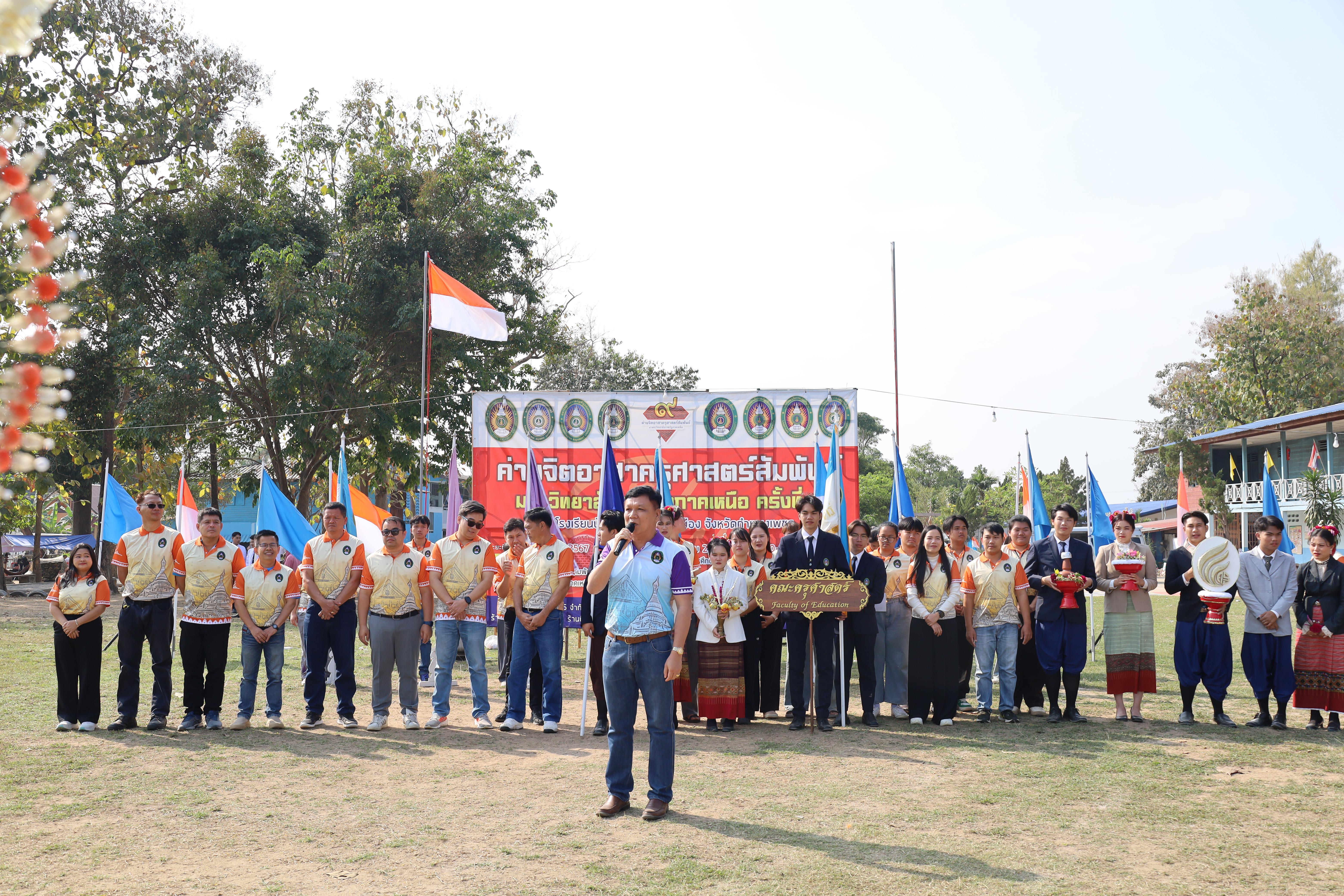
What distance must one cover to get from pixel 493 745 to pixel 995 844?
396 centimetres

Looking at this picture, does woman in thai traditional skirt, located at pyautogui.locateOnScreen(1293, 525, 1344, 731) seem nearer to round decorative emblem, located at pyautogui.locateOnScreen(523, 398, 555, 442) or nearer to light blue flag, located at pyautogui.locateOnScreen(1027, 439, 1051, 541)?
light blue flag, located at pyautogui.locateOnScreen(1027, 439, 1051, 541)

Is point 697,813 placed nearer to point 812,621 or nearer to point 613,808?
point 613,808

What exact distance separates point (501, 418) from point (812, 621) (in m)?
5.65

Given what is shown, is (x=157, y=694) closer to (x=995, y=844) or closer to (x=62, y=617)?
(x=62, y=617)

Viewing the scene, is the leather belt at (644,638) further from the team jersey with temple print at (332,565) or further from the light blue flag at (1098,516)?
the light blue flag at (1098,516)

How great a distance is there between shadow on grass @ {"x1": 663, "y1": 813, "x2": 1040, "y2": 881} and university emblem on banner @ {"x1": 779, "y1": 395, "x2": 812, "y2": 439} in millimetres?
7273

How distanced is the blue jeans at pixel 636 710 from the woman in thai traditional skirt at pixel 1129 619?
4549mm

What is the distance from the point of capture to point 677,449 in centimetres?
1227

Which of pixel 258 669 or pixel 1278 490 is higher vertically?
pixel 1278 490

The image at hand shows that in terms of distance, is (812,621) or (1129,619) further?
(1129,619)

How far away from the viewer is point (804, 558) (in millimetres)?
8141

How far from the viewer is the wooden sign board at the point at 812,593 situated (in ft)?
25.6

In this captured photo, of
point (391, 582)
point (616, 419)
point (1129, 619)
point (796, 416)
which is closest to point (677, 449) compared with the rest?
point (616, 419)

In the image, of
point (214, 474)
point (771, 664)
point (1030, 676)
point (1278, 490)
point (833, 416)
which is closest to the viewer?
point (1030, 676)
